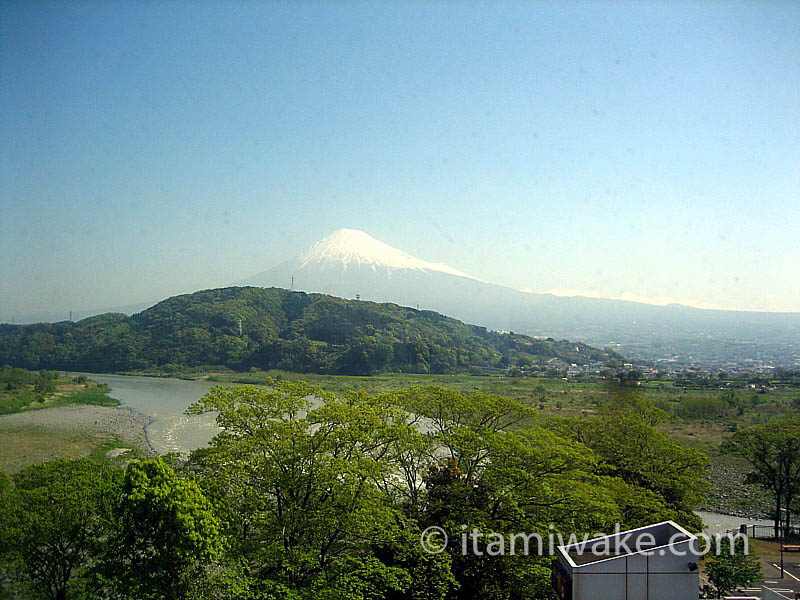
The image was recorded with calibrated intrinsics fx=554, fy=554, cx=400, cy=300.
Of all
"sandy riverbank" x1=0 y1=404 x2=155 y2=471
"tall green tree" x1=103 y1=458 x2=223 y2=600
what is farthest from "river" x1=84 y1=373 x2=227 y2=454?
"tall green tree" x1=103 y1=458 x2=223 y2=600

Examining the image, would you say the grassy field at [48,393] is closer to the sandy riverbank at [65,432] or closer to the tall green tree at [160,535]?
the sandy riverbank at [65,432]

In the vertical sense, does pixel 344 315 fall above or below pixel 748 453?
above

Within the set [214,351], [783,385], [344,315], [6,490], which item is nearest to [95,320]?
[214,351]

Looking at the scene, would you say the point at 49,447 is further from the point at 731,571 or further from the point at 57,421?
the point at 731,571

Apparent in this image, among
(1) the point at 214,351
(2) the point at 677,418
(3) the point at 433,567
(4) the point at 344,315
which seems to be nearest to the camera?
(3) the point at 433,567

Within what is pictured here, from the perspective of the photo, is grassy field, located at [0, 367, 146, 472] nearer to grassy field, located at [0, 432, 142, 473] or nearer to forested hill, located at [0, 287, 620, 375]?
grassy field, located at [0, 432, 142, 473]

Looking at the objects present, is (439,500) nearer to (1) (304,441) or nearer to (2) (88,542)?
(1) (304,441)
